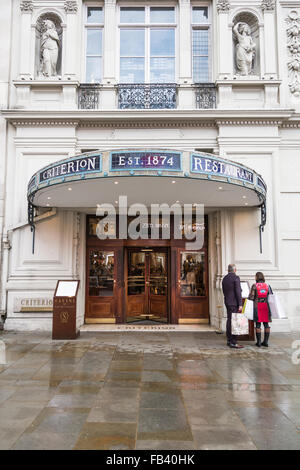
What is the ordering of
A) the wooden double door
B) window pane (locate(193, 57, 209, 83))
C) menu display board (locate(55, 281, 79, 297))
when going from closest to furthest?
menu display board (locate(55, 281, 79, 297)), window pane (locate(193, 57, 209, 83)), the wooden double door

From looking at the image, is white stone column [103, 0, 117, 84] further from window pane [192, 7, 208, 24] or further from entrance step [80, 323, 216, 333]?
entrance step [80, 323, 216, 333]

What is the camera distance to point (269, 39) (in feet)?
35.0

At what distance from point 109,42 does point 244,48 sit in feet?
13.9

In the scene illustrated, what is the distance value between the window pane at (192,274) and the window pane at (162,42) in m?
6.62

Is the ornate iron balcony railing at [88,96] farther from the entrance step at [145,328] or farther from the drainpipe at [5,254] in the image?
the entrance step at [145,328]

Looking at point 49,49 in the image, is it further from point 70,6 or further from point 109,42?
point 109,42

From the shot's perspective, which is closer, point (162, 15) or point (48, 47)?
point (48, 47)

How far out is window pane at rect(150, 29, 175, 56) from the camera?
441 inches

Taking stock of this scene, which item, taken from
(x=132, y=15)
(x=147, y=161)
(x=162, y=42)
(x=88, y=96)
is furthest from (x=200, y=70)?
(x=147, y=161)

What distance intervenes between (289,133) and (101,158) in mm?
6499

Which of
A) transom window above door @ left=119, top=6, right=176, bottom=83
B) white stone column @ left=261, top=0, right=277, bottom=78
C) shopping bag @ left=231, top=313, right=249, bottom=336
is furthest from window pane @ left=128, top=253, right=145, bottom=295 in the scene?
white stone column @ left=261, top=0, right=277, bottom=78

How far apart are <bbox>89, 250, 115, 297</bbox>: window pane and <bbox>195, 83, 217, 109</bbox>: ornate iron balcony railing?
542 centimetres

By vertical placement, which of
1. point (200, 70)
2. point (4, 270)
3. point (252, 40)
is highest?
point (252, 40)
